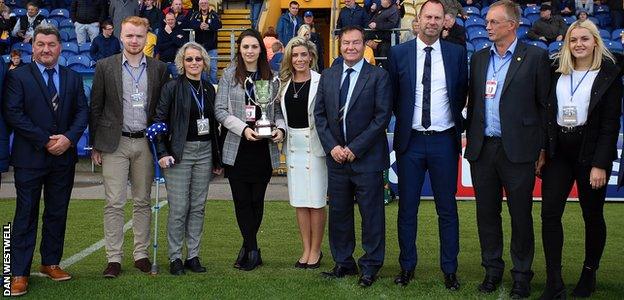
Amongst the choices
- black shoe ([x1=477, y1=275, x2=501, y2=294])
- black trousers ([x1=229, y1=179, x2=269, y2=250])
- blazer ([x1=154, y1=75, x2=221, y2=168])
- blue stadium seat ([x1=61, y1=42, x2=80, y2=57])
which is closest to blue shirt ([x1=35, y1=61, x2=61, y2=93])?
blazer ([x1=154, y1=75, x2=221, y2=168])

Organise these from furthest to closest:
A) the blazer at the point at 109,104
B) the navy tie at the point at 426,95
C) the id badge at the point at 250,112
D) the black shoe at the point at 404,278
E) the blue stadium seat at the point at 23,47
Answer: the blue stadium seat at the point at 23,47 → the id badge at the point at 250,112 → the blazer at the point at 109,104 → the black shoe at the point at 404,278 → the navy tie at the point at 426,95

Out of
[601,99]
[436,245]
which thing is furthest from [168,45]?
[601,99]

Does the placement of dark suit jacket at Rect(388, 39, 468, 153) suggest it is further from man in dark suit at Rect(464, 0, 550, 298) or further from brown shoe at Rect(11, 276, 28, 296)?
brown shoe at Rect(11, 276, 28, 296)

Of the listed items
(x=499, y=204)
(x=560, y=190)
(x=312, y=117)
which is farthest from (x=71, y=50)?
(x=560, y=190)

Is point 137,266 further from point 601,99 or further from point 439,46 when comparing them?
point 601,99

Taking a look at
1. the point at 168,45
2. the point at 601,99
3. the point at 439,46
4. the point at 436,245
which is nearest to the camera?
the point at 601,99

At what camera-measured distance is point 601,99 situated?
18.3ft

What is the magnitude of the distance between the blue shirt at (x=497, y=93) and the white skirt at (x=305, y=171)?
1377 mm

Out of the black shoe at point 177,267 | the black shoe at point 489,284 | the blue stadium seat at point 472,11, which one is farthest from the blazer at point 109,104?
the blue stadium seat at point 472,11

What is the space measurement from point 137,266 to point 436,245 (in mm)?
2728

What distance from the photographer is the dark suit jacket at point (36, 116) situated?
5863mm

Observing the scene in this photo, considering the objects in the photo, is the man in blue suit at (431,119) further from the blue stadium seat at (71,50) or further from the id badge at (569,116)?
the blue stadium seat at (71,50)

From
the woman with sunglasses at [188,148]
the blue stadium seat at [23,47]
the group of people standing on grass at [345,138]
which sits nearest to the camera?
the group of people standing on grass at [345,138]

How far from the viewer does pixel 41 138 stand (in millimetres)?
5875
